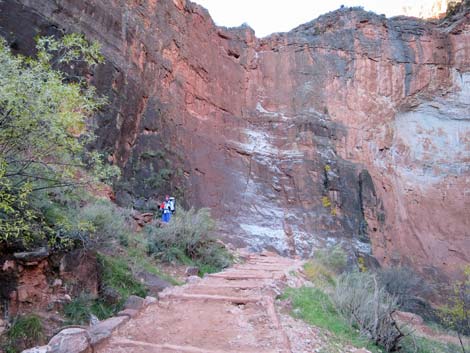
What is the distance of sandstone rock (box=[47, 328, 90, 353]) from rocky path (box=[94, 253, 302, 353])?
202 mm

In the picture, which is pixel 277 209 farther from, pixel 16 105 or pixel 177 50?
pixel 16 105

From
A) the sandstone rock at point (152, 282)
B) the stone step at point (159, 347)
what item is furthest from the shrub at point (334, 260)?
the stone step at point (159, 347)

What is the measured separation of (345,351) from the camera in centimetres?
411

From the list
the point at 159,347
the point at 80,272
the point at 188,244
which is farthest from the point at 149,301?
the point at 188,244

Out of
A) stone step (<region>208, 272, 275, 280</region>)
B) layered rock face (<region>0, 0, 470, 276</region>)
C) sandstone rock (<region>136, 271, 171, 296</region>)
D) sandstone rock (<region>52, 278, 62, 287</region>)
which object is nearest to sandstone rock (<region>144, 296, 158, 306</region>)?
sandstone rock (<region>136, 271, 171, 296</region>)

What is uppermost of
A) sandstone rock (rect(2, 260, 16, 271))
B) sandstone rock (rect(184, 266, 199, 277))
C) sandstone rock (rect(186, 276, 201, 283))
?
sandstone rock (rect(2, 260, 16, 271))

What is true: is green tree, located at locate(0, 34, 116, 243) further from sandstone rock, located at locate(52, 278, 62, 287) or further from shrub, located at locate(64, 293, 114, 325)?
shrub, located at locate(64, 293, 114, 325)

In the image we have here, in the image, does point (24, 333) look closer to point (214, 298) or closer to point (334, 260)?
point (214, 298)

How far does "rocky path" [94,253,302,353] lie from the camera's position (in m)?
3.80

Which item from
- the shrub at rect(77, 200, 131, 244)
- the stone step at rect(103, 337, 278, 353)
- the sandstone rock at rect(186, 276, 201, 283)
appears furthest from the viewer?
the sandstone rock at rect(186, 276, 201, 283)

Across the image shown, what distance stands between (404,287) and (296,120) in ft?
36.1

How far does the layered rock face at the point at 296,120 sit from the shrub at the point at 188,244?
4744 millimetres

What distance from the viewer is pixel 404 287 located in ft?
55.5

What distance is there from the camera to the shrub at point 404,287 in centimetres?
1602
